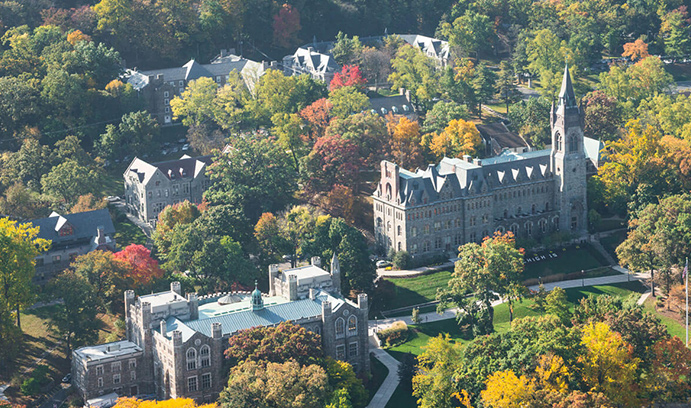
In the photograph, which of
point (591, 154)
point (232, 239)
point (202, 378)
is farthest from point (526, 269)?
point (202, 378)

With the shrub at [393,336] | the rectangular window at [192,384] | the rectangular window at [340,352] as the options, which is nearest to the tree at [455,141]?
the shrub at [393,336]

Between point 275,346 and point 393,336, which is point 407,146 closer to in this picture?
point 393,336

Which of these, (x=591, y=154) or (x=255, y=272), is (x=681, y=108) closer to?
(x=591, y=154)

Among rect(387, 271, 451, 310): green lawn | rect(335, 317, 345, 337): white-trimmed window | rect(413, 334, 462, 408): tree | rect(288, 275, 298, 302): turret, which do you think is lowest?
rect(413, 334, 462, 408): tree

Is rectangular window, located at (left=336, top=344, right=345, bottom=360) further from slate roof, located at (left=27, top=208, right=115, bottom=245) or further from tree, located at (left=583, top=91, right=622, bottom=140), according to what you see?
tree, located at (left=583, top=91, right=622, bottom=140)

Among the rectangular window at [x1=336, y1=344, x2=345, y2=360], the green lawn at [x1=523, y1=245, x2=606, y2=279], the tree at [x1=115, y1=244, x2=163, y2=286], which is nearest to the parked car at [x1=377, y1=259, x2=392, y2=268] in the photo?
the green lawn at [x1=523, y1=245, x2=606, y2=279]

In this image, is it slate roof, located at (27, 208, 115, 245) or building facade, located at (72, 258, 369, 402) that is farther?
slate roof, located at (27, 208, 115, 245)
